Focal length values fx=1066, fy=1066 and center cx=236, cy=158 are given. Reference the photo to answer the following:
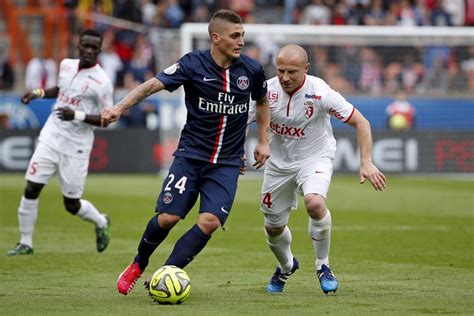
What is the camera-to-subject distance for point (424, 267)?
38.3 ft

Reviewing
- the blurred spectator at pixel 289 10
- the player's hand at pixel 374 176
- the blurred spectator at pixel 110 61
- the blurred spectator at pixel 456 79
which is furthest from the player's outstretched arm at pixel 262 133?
the blurred spectator at pixel 289 10

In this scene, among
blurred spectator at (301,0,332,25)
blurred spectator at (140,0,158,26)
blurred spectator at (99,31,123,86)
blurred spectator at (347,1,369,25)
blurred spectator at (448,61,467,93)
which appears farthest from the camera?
blurred spectator at (140,0,158,26)

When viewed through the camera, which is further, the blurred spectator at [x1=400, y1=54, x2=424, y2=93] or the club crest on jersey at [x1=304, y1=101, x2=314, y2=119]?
the blurred spectator at [x1=400, y1=54, x2=424, y2=93]

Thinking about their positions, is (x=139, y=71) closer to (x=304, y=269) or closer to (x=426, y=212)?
(x=426, y=212)

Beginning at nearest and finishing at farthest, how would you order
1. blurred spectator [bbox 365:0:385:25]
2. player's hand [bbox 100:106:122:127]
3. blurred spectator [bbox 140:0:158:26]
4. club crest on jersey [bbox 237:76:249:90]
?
player's hand [bbox 100:106:122:127], club crest on jersey [bbox 237:76:249:90], blurred spectator [bbox 365:0:385:25], blurred spectator [bbox 140:0:158:26]

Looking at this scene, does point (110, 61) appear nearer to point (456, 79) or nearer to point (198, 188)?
point (456, 79)

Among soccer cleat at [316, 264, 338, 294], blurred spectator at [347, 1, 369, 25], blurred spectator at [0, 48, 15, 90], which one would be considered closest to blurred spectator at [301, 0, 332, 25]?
blurred spectator at [347, 1, 369, 25]

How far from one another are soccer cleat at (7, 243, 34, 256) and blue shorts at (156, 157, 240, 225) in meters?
4.27

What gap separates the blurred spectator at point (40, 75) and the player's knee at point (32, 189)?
14.6 metres

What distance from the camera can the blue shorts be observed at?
29.9ft

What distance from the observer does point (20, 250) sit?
42.7ft

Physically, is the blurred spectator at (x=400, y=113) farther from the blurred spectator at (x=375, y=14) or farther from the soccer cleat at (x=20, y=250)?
the soccer cleat at (x=20, y=250)

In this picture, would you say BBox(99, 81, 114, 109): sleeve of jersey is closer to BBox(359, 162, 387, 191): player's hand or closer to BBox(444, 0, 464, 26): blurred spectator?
BBox(359, 162, 387, 191): player's hand

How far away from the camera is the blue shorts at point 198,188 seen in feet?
29.9
